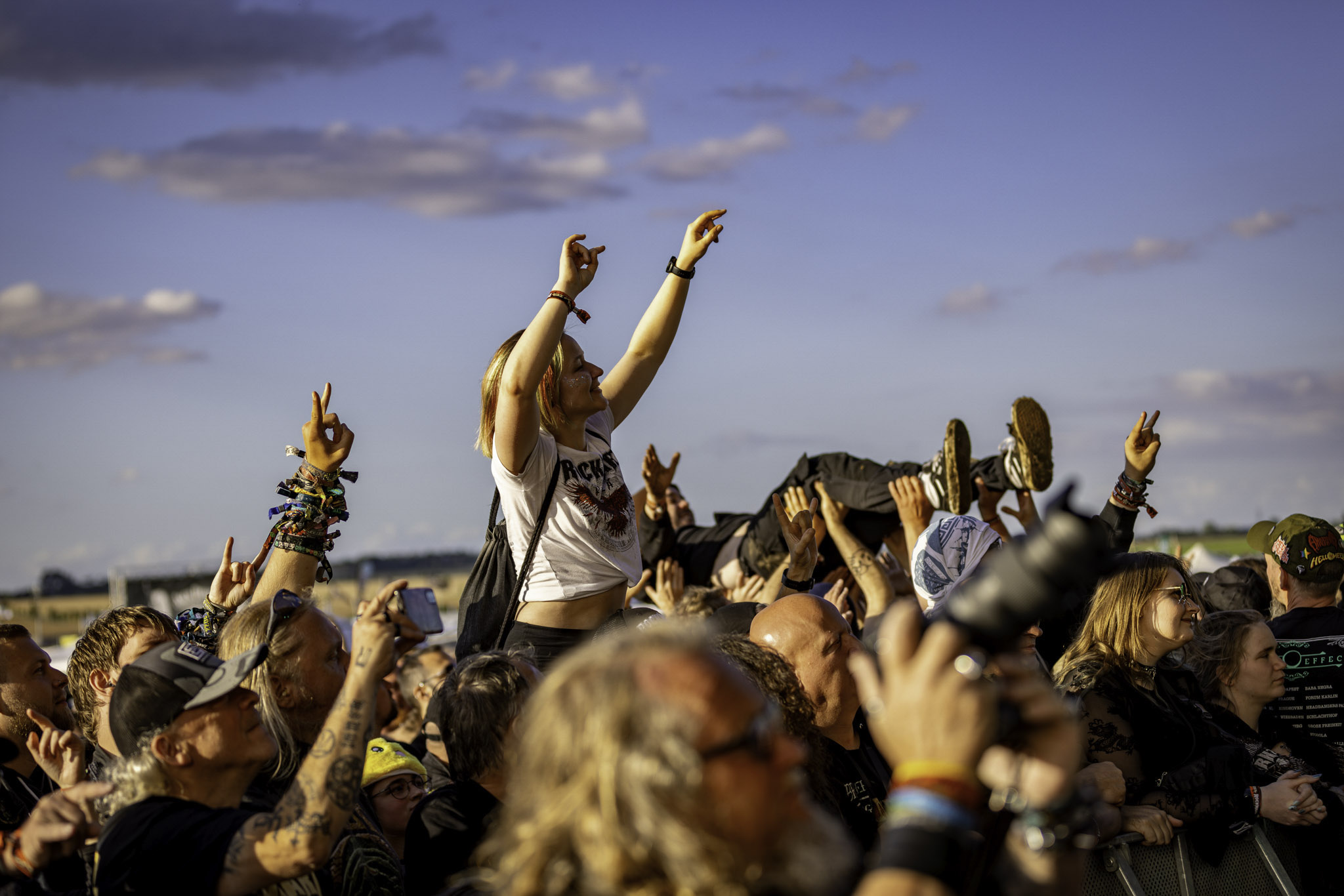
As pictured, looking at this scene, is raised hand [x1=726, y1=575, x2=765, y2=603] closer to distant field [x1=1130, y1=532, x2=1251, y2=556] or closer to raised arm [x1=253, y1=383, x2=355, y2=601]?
raised arm [x1=253, y1=383, x2=355, y2=601]

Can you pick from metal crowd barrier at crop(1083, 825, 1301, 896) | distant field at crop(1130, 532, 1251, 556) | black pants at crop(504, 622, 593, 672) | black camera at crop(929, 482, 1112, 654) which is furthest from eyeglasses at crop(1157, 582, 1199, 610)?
distant field at crop(1130, 532, 1251, 556)

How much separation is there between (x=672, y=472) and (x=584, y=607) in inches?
134

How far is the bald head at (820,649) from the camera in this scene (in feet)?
12.8

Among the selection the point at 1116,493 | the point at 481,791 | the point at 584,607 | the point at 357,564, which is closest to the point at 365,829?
the point at 481,791

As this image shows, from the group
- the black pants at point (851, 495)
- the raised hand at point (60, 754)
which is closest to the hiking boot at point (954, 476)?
the black pants at point (851, 495)

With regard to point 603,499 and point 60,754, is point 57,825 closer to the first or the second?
point 60,754

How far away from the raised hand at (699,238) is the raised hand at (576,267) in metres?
0.69

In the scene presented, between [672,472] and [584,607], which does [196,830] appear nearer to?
[584,607]

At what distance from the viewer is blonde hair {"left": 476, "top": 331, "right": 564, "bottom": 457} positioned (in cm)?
452

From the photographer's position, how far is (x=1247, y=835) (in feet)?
15.4

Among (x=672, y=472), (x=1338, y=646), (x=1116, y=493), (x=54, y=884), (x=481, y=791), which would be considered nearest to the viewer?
(x=54, y=884)

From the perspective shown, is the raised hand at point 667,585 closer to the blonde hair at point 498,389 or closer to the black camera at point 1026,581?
the blonde hair at point 498,389

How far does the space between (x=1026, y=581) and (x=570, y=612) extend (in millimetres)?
2954

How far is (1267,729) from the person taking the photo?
18.2 feet
